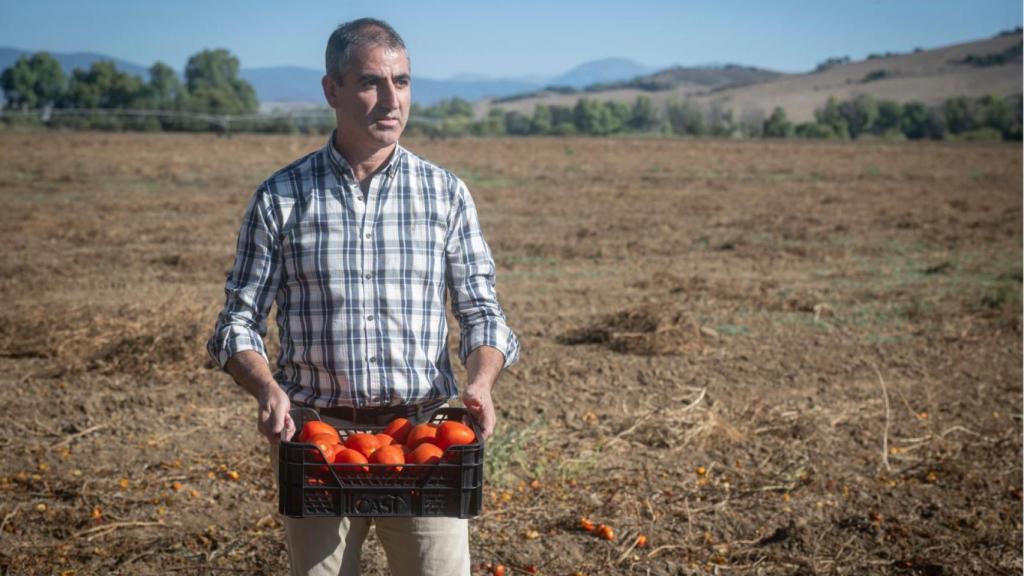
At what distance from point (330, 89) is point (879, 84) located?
144m

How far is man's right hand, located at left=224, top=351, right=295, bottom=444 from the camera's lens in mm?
2514

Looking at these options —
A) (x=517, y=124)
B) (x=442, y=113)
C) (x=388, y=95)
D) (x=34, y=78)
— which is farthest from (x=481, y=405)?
(x=34, y=78)

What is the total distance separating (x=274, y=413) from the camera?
2.52 metres

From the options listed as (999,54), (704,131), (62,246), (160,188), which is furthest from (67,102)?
(999,54)

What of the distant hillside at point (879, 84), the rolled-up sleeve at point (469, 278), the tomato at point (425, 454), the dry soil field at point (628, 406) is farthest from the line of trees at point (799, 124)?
the tomato at point (425, 454)

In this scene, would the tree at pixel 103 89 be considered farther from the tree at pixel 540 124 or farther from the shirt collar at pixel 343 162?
the shirt collar at pixel 343 162

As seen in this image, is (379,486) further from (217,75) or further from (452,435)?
(217,75)

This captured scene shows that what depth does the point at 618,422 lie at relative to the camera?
6469mm

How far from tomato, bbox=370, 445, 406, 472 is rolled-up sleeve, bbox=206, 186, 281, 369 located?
45 cm

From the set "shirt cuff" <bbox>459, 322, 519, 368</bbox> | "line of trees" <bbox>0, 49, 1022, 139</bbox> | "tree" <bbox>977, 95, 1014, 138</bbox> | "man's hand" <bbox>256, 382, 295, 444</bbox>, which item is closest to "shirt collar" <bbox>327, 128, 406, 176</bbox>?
"shirt cuff" <bbox>459, 322, 519, 368</bbox>

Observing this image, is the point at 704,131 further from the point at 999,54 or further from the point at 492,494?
the point at 999,54

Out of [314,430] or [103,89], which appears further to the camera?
[103,89]

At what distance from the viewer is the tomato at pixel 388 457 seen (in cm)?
240

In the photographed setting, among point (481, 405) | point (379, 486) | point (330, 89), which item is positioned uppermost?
point (330, 89)
